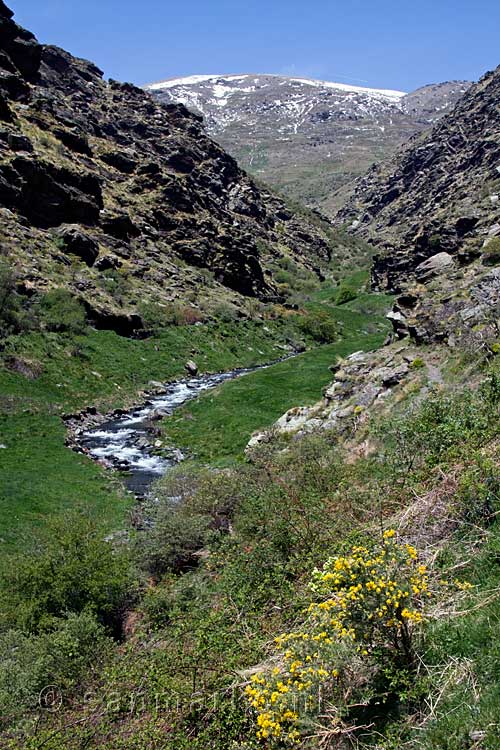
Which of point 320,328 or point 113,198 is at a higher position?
point 113,198

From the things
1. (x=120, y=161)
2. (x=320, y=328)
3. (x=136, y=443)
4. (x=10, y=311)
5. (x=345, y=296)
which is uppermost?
(x=120, y=161)

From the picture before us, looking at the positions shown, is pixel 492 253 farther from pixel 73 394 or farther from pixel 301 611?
pixel 73 394

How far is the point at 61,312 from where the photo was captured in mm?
41156

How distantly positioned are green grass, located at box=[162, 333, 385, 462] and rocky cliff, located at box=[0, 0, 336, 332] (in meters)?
16.6

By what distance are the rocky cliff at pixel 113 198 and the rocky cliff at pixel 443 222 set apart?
27.6 metres

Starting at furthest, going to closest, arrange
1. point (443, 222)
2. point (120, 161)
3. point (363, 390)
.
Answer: point (120, 161) → point (443, 222) → point (363, 390)

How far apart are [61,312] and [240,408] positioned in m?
19.3

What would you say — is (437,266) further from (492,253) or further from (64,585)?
(64,585)

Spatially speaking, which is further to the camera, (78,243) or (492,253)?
(78,243)

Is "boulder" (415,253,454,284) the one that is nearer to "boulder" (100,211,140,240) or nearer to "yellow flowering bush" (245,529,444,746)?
"yellow flowering bush" (245,529,444,746)

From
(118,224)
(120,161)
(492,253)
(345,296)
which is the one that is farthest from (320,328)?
(492,253)

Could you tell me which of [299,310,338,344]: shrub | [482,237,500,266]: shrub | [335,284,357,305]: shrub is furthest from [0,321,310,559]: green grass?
[335,284,357,305]: shrub

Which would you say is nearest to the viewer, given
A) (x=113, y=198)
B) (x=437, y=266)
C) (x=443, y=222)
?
(x=437, y=266)

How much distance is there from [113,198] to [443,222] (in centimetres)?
4964
